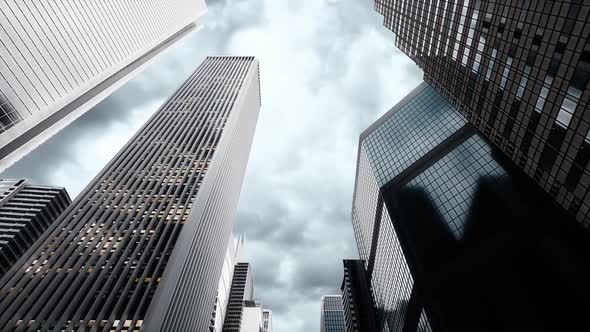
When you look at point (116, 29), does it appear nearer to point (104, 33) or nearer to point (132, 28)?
point (104, 33)

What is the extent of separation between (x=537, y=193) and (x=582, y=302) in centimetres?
2022

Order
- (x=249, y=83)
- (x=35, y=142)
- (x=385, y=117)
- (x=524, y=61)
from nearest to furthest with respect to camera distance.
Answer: (x=524, y=61), (x=35, y=142), (x=385, y=117), (x=249, y=83)

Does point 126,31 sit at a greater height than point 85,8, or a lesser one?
greater

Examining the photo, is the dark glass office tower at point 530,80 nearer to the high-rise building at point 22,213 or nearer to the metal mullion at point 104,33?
the metal mullion at point 104,33

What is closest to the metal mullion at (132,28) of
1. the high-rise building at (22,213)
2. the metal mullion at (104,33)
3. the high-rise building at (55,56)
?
the high-rise building at (55,56)

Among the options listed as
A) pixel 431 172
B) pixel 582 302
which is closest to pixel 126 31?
pixel 431 172

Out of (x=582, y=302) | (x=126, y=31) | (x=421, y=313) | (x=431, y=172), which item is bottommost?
(x=582, y=302)

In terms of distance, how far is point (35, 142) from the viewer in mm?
48125

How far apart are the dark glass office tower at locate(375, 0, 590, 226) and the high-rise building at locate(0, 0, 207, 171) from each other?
2363 inches

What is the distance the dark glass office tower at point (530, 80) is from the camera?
A: 2752 cm

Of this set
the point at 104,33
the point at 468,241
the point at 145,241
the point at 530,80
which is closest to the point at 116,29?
the point at 104,33

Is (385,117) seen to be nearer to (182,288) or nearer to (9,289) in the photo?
(182,288)

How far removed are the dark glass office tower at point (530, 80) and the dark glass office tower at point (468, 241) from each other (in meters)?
20.0

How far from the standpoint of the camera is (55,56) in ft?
146
